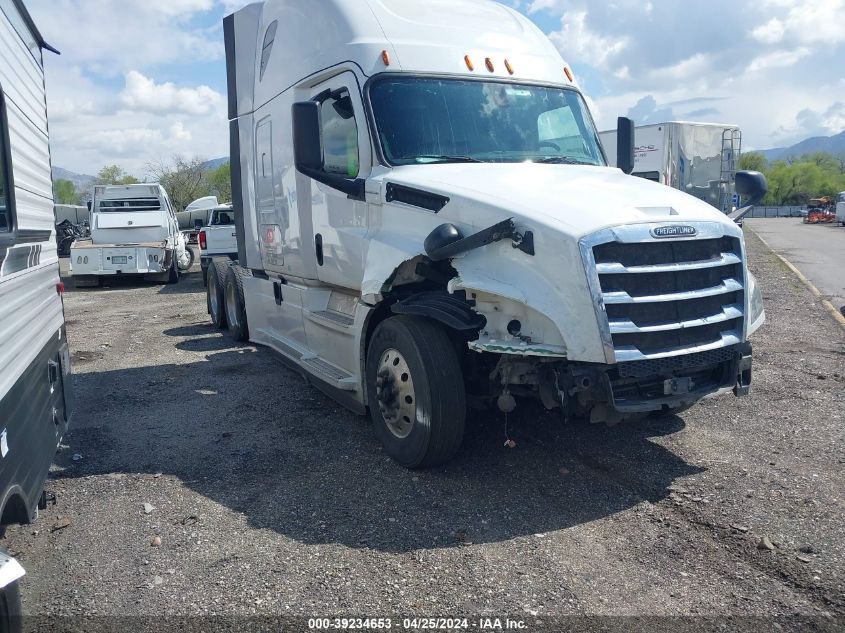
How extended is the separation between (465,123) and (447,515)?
9.58 ft

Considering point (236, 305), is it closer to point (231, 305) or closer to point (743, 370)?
point (231, 305)

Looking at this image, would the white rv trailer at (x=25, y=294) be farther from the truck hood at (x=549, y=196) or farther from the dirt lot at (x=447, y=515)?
the truck hood at (x=549, y=196)

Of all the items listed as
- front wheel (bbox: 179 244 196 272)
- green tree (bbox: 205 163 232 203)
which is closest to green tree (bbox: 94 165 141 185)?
green tree (bbox: 205 163 232 203)

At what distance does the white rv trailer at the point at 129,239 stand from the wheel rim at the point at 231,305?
8697 millimetres

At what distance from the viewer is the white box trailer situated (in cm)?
2198

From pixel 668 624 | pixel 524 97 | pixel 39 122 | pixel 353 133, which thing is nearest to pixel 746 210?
pixel 524 97

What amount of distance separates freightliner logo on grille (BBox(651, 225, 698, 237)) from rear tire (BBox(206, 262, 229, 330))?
772 centimetres

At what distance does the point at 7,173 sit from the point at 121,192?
17.1 m

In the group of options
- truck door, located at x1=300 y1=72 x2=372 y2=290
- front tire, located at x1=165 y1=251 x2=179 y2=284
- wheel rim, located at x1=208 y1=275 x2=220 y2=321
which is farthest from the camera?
front tire, located at x1=165 y1=251 x2=179 y2=284

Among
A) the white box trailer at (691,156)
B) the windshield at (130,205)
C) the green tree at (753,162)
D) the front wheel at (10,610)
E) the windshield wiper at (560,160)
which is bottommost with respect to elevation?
the front wheel at (10,610)

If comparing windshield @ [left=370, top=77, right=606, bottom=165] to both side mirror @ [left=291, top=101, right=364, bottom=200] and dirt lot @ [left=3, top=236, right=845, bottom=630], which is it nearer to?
side mirror @ [left=291, top=101, right=364, bottom=200]

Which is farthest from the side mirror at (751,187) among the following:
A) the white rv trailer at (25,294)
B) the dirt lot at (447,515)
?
the white rv trailer at (25,294)

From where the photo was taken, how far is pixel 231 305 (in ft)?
34.2

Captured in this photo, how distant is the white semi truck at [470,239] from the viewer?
4.30 m
